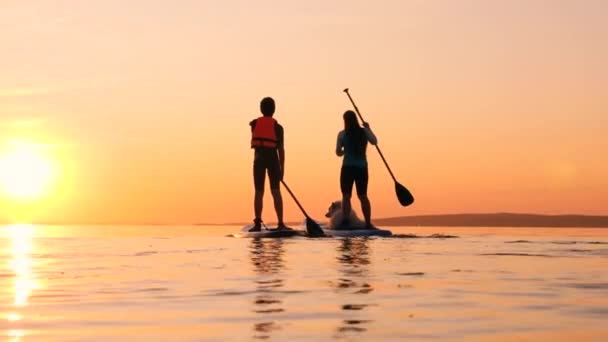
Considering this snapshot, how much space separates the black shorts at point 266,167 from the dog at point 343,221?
1511mm

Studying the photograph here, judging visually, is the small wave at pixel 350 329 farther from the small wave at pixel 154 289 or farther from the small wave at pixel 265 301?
the small wave at pixel 154 289

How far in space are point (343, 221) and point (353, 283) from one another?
1122cm

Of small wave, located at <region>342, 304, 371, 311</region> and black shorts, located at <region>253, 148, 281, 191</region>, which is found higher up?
black shorts, located at <region>253, 148, 281, 191</region>

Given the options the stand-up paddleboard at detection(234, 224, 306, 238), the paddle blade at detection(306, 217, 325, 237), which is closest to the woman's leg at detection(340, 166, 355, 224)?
the paddle blade at detection(306, 217, 325, 237)

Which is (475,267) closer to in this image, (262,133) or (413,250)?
(413,250)

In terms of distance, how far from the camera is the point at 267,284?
8.45 metres

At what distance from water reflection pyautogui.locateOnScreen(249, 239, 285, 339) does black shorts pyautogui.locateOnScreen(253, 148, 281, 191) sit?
14.7 feet

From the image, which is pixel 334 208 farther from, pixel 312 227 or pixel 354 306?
pixel 354 306

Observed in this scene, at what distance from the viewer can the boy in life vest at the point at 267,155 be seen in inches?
754

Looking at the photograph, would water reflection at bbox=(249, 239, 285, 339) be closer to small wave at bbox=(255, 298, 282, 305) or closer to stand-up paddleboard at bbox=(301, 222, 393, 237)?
Result: small wave at bbox=(255, 298, 282, 305)

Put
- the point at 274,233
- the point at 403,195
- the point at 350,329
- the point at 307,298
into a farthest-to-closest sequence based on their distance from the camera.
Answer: the point at 403,195, the point at 274,233, the point at 307,298, the point at 350,329

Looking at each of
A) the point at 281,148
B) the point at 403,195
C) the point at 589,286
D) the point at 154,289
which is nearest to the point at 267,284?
the point at 154,289

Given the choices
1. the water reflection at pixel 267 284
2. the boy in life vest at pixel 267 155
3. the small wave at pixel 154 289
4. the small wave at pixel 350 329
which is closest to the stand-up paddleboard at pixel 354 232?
the boy in life vest at pixel 267 155

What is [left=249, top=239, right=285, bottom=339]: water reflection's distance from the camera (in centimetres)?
575
